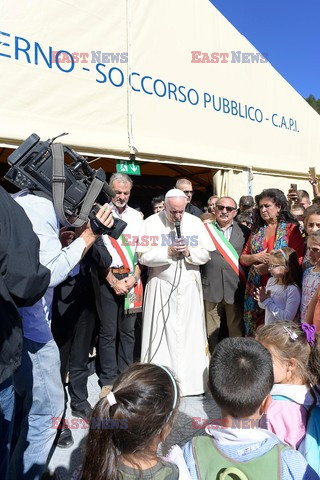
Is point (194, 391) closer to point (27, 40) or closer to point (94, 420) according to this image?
point (94, 420)

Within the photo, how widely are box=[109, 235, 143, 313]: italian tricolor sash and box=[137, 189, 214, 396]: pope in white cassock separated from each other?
0.30 feet

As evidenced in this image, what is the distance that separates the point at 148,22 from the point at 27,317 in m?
5.18

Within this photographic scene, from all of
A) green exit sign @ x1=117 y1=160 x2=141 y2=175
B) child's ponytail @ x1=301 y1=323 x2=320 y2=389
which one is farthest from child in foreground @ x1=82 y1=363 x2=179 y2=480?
green exit sign @ x1=117 y1=160 x2=141 y2=175

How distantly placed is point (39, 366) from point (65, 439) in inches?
40.9

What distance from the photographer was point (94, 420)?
3.83 ft

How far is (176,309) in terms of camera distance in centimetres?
329

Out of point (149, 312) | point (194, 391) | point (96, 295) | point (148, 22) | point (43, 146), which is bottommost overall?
Result: point (194, 391)

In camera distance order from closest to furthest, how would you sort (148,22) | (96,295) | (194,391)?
(96,295) → (194,391) → (148,22)

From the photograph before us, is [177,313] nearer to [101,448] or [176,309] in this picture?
[176,309]

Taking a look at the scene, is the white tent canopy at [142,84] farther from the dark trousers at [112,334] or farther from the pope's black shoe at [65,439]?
the pope's black shoe at [65,439]

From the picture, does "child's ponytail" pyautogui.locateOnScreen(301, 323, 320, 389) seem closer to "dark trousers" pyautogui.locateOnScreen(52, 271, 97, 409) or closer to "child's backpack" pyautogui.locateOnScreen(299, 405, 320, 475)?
"child's backpack" pyautogui.locateOnScreen(299, 405, 320, 475)

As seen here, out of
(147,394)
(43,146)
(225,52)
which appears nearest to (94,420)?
(147,394)

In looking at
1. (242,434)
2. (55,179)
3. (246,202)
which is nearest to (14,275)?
(55,179)

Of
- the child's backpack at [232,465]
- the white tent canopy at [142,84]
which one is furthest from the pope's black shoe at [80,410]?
the white tent canopy at [142,84]
